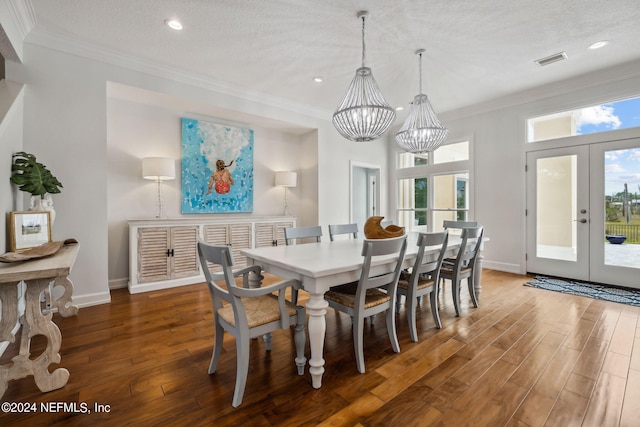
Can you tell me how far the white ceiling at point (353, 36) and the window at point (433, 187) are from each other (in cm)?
159

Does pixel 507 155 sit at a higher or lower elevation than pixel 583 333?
higher

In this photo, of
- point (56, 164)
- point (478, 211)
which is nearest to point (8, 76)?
point (56, 164)

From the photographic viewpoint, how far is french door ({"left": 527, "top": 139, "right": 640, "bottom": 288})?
366 centimetres

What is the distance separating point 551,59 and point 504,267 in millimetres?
2974

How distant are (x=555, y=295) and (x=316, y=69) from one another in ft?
13.1

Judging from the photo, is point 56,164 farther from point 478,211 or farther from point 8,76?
point 478,211

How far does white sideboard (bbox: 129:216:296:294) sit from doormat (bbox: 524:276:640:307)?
4093mm

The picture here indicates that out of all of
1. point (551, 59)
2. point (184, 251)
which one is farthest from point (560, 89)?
point (184, 251)

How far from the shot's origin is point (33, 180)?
2.46 m

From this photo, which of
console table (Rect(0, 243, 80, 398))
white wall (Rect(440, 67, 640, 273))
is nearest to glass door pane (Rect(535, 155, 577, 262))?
white wall (Rect(440, 67, 640, 273))

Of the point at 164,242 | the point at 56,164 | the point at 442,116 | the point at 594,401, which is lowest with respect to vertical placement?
the point at 594,401

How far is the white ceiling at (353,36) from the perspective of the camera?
249 centimetres

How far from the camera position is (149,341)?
7.54ft

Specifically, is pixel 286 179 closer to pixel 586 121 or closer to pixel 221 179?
pixel 221 179
